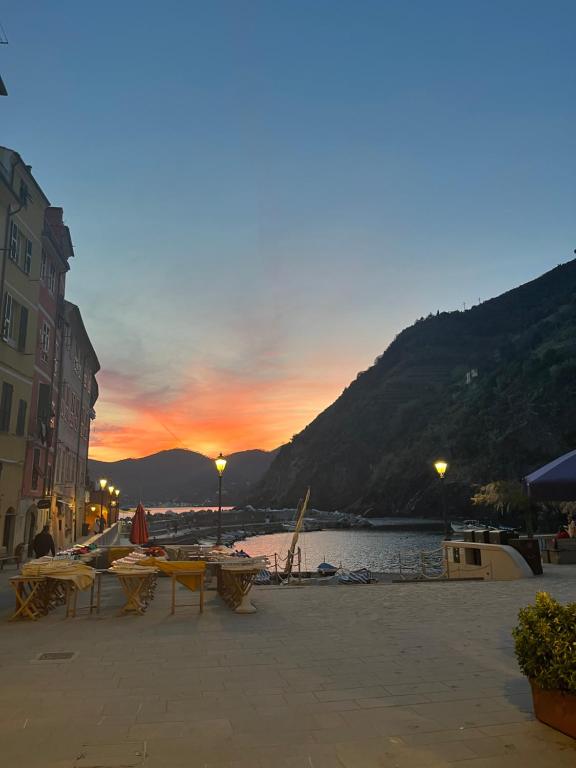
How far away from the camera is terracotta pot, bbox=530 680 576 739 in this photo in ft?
14.6

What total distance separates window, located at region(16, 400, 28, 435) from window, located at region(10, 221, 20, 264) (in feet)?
20.4

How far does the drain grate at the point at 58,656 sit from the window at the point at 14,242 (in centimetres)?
1996

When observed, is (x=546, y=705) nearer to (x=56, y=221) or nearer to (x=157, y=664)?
(x=157, y=664)

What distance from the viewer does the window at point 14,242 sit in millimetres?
23359

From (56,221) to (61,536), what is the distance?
19469 mm

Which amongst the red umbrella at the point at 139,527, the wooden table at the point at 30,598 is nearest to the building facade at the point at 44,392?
the red umbrella at the point at 139,527

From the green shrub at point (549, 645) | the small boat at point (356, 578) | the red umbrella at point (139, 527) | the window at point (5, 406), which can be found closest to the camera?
the green shrub at point (549, 645)

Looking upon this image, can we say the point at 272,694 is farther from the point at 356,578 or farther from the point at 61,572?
the point at 356,578

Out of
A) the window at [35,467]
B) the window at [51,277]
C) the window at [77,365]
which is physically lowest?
the window at [35,467]

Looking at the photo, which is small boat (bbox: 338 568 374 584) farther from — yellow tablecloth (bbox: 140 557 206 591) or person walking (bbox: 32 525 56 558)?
yellow tablecloth (bbox: 140 557 206 591)

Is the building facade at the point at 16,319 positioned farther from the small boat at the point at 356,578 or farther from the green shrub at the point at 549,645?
the green shrub at the point at 549,645

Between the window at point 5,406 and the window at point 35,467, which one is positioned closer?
the window at point 5,406

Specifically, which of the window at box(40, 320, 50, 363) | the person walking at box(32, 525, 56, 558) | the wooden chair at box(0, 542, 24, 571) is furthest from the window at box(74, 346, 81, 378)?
the person walking at box(32, 525, 56, 558)

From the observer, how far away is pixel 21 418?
80.9 feet
